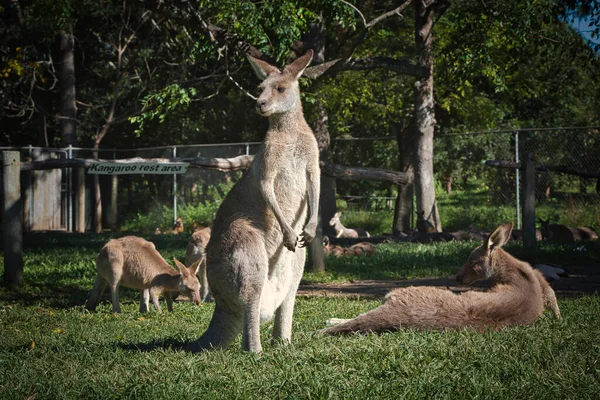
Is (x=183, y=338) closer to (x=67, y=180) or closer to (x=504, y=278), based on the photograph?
(x=504, y=278)

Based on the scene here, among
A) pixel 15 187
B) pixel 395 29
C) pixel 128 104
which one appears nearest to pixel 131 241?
pixel 15 187

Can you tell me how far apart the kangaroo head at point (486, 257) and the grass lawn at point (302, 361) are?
0.68 metres

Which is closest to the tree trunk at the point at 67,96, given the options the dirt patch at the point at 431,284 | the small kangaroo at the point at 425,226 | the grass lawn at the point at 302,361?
the small kangaroo at the point at 425,226

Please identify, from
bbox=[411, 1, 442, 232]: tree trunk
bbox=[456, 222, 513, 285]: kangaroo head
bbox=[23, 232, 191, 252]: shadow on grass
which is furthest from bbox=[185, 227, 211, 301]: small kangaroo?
A: bbox=[411, 1, 442, 232]: tree trunk

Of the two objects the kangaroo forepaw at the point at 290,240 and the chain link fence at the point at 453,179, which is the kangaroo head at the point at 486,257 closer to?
the kangaroo forepaw at the point at 290,240

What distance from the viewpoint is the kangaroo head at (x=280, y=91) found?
17.8 ft

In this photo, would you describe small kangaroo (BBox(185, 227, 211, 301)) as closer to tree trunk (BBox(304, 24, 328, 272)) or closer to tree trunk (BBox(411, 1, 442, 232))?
tree trunk (BBox(304, 24, 328, 272))

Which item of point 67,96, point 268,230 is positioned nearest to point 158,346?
point 268,230

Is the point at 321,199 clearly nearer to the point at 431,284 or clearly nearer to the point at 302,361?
the point at 431,284

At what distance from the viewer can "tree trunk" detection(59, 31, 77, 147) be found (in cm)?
2050

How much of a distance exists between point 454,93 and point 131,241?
1325cm

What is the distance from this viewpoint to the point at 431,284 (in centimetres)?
926

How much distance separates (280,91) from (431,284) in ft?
15.3

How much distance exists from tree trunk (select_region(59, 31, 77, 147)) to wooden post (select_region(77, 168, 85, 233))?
4.57 ft
